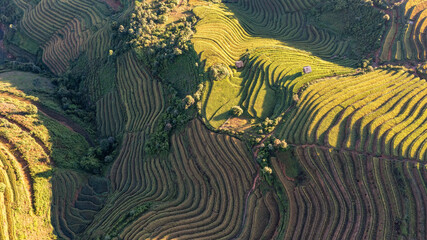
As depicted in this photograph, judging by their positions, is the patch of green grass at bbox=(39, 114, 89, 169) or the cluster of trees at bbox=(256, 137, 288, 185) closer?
the cluster of trees at bbox=(256, 137, 288, 185)

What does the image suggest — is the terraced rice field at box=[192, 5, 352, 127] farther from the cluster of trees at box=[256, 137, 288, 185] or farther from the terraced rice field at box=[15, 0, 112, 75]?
the terraced rice field at box=[15, 0, 112, 75]

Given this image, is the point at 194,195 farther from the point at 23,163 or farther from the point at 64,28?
the point at 64,28

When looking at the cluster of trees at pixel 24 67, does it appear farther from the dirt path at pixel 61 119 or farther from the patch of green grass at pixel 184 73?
the patch of green grass at pixel 184 73

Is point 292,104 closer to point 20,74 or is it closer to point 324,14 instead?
point 324,14

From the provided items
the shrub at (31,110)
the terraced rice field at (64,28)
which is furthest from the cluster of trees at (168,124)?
the terraced rice field at (64,28)

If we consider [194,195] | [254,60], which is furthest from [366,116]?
[194,195]

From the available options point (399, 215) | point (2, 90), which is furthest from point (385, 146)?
point (2, 90)

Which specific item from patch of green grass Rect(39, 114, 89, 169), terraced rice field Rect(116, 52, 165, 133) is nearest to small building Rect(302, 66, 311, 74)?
terraced rice field Rect(116, 52, 165, 133)
